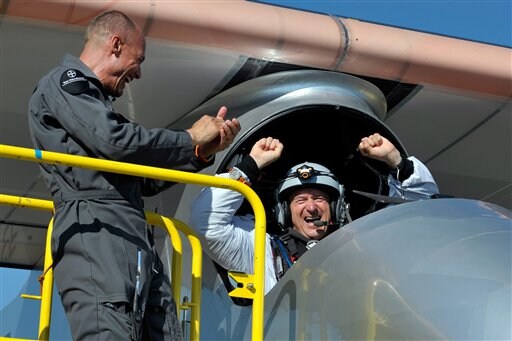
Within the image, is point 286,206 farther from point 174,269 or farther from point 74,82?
point 74,82

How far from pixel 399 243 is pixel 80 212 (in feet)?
3.71

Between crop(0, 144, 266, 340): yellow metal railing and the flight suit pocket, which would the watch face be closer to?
crop(0, 144, 266, 340): yellow metal railing

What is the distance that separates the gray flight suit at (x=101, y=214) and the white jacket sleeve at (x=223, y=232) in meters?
1.10

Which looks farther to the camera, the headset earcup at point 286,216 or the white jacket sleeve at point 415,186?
the headset earcup at point 286,216

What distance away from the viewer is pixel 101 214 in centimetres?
301

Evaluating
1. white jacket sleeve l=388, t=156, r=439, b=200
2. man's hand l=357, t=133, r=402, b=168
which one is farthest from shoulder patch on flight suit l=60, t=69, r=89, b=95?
white jacket sleeve l=388, t=156, r=439, b=200

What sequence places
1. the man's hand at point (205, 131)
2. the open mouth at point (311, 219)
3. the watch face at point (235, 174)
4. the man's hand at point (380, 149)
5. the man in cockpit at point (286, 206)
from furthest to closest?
the open mouth at point (311, 219), the man's hand at point (380, 149), the man in cockpit at point (286, 206), the watch face at point (235, 174), the man's hand at point (205, 131)

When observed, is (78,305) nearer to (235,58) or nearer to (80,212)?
(80,212)

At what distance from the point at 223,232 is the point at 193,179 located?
1.16 meters

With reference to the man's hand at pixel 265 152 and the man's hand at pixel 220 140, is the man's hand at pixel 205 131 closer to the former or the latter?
the man's hand at pixel 220 140

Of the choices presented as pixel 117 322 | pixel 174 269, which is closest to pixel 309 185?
pixel 174 269

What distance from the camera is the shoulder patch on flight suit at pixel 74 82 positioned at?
3098 mm

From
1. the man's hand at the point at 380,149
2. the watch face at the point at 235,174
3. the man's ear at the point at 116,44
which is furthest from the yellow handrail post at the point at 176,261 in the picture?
the man's hand at the point at 380,149

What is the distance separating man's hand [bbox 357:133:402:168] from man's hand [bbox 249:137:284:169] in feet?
1.63
